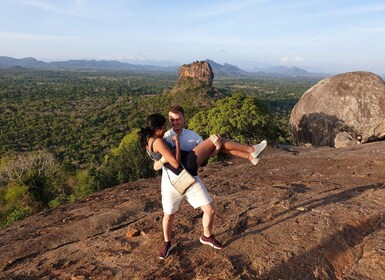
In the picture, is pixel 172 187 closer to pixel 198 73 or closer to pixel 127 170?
pixel 127 170

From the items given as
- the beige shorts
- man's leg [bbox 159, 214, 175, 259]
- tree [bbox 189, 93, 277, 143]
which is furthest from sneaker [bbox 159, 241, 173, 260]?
tree [bbox 189, 93, 277, 143]

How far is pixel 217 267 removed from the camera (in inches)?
169

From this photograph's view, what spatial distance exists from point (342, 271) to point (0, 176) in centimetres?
2463

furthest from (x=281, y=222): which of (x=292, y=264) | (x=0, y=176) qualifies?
(x=0, y=176)

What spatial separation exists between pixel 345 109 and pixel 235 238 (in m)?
13.4

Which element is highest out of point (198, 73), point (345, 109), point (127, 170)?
point (345, 109)

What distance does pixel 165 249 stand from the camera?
4.61 metres

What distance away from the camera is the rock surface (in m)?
4.33

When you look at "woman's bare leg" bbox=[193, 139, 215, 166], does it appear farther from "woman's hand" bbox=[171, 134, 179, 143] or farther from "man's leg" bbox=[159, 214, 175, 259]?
"man's leg" bbox=[159, 214, 175, 259]

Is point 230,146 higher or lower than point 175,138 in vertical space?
lower

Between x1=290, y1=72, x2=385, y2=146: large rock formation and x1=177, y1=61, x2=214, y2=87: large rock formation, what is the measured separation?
201 ft

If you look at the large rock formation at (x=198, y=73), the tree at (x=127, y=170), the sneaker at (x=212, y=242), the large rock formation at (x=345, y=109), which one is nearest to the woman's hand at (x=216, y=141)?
the sneaker at (x=212, y=242)

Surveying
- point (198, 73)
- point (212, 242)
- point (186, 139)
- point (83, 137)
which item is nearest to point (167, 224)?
point (212, 242)

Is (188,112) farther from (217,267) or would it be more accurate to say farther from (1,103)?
(1,103)
